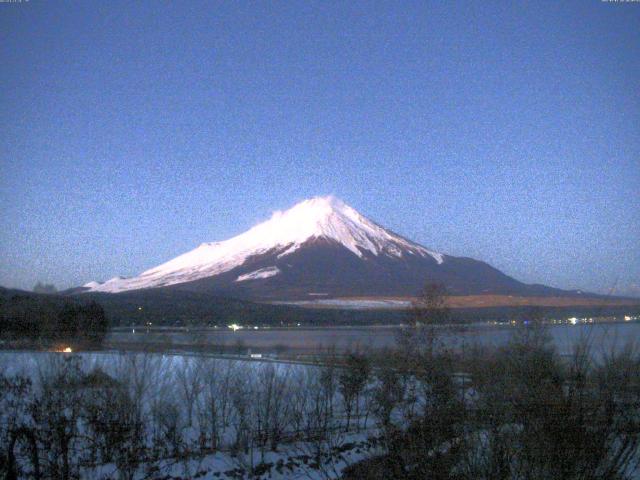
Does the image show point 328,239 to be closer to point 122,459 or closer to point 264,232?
point 264,232

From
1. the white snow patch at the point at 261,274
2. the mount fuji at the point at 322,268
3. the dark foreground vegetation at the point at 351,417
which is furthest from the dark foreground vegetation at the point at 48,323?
the white snow patch at the point at 261,274

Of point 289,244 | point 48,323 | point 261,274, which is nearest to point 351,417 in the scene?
point 48,323

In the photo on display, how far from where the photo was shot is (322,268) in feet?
313

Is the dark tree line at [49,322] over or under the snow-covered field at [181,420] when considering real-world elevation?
over

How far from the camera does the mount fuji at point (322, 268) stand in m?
82.4

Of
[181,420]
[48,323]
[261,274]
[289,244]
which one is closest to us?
[181,420]

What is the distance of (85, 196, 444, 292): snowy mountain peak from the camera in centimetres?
10038

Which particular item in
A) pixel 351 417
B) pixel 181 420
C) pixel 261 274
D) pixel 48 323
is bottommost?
pixel 351 417

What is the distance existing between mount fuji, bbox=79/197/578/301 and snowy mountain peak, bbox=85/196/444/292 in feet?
0.54

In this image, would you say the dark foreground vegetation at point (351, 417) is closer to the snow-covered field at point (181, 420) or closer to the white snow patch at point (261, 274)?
the snow-covered field at point (181, 420)

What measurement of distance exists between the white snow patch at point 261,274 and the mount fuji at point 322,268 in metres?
0.14

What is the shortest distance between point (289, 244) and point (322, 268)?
630 inches

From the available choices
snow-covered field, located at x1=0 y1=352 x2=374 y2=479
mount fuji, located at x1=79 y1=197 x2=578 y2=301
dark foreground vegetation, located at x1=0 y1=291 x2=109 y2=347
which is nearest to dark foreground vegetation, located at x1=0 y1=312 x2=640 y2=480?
snow-covered field, located at x1=0 y1=352 x2=374 y2=479

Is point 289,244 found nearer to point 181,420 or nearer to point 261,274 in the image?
point 261,274
